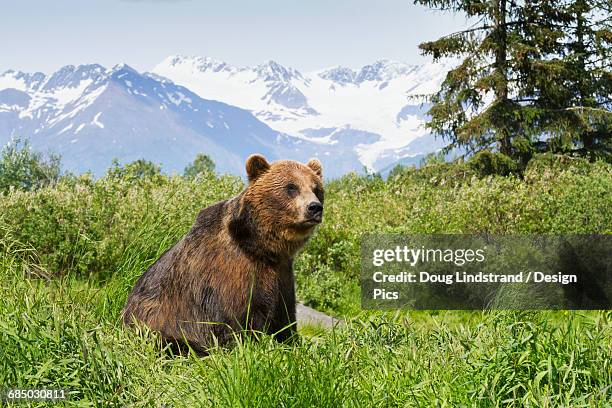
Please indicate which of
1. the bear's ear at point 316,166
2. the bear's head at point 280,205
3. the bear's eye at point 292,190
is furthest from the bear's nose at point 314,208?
the bear's ear at point 316,166

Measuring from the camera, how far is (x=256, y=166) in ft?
16.2

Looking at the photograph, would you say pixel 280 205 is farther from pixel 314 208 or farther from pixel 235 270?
pixel 235 270

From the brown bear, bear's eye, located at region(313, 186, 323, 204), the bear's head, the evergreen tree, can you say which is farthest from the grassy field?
the evergreen tree

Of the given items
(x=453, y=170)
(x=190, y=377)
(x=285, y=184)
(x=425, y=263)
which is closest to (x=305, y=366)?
(x=190, y=377)

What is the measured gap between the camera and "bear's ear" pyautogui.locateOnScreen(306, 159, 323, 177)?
17.3 ft

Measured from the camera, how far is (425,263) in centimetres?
861

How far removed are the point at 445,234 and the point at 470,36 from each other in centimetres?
1181

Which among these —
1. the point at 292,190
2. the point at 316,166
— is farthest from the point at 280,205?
the point at 316,166

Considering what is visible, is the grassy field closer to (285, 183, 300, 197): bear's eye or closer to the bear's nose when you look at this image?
the bear's nose

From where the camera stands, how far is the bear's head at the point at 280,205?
471cm

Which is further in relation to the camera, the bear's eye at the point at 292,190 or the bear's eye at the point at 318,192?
the bear's eye at the point at 318,192

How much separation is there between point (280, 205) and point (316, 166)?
0.66m

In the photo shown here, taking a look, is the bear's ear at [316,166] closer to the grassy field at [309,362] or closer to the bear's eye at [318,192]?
the bear's eye at [318,192]

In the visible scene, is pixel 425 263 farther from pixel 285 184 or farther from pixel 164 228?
pixel 285 184
